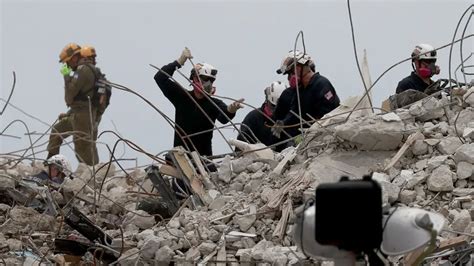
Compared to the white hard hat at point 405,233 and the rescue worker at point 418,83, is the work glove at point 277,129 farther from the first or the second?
the white hard hat at point 405,233

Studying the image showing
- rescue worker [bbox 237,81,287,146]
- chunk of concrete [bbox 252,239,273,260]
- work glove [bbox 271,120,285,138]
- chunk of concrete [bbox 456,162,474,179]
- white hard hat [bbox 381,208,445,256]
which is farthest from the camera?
rescue worker [bbox 237,81,287,146]

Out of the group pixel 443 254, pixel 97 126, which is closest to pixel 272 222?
pixel 443 254

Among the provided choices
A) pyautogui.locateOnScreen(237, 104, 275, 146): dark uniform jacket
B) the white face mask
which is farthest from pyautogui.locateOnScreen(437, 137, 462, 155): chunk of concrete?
the white face mask

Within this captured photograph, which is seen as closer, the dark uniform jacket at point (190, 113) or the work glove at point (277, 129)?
the work glove at point (277, 129)

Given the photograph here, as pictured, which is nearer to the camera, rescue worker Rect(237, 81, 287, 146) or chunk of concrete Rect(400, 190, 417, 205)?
chunk of concrete Rect(400, 190, 417, 205)

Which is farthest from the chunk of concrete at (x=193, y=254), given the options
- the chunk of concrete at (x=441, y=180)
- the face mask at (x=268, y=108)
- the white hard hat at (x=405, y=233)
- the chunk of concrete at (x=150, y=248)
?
the face mask at (x=268, y=108)

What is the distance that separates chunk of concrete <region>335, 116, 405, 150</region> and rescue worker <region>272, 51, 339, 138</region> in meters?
1.40

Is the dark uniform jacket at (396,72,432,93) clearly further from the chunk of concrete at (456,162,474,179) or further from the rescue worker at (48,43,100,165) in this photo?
the rescue worker at (48,43,100,165)

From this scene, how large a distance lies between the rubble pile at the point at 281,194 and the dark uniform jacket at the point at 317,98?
1026 millimetres

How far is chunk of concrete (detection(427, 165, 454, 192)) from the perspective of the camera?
302 inches

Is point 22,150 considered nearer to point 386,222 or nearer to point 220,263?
point 220,263

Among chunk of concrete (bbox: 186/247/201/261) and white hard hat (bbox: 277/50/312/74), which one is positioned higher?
white hard hat (bbox: 277/50/312/74)

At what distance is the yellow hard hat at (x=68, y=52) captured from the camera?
1388cm

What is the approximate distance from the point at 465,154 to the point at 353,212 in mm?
4108
